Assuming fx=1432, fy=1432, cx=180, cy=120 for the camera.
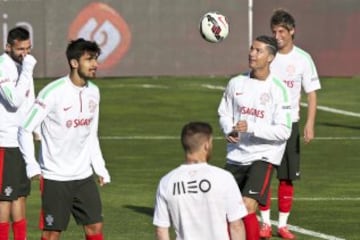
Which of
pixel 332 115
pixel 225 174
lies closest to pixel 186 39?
pixel 332 115

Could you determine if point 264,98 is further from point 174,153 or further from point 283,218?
point 174,153

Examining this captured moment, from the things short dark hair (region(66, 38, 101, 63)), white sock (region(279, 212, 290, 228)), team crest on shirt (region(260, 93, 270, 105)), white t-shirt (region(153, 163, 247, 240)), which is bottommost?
white sock (region(279, 212, 290, 228))

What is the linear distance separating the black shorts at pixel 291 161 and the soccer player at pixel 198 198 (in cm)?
687

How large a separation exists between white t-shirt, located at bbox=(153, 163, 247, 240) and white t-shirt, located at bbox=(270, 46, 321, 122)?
6.83 meters

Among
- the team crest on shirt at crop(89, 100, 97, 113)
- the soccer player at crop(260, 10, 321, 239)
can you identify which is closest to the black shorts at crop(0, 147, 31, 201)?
the team crest on shirt at crop(89, 100, 97, 113)

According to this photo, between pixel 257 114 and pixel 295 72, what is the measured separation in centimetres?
249

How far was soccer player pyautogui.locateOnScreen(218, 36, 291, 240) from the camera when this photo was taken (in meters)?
14.7

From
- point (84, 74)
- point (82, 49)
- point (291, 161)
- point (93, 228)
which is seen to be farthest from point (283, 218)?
point (82, 49)

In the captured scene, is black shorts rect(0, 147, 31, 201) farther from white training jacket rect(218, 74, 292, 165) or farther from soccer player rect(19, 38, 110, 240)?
white training jacket rect(218, 74, 292, 165)

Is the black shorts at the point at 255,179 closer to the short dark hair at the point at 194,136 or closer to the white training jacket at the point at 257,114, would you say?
the white training jacket at the point at 257,114

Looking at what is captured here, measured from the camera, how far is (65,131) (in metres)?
13.6

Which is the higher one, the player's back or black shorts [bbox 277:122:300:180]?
the player's back

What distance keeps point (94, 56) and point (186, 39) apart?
86.5 ft

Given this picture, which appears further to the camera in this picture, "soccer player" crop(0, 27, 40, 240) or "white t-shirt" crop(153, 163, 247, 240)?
"soccer player" crop(0, 27, 40, 240)
